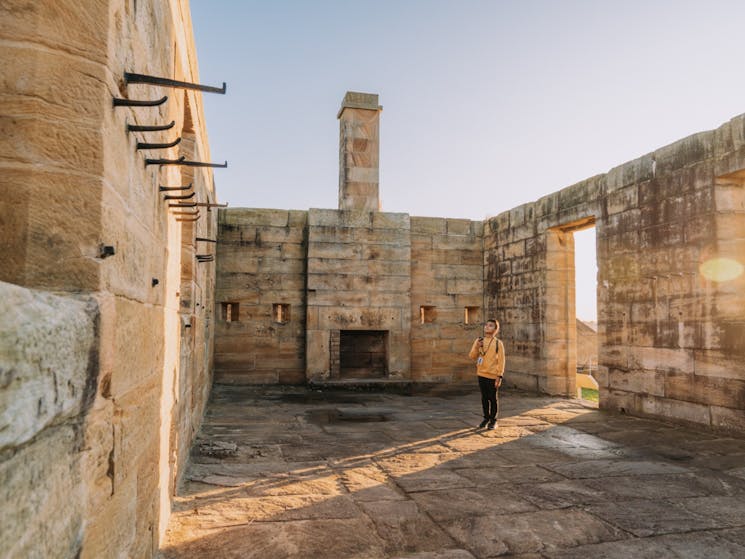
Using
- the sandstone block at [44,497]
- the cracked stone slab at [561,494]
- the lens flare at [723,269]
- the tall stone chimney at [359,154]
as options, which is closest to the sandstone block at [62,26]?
the sandstone block at [44,497]

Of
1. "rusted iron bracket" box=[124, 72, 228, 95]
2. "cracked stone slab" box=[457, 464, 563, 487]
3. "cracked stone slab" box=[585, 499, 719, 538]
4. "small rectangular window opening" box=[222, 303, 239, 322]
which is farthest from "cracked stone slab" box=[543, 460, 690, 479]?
"small rectangular window opening" box=[222, 303, 239, 322]

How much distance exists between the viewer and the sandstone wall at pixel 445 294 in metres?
10.7

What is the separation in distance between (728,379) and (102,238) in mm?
6309

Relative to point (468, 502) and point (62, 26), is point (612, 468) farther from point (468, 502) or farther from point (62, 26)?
point (62, 26)

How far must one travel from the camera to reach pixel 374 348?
36.5ft

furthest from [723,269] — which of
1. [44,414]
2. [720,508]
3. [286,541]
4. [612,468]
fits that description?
[44,414]

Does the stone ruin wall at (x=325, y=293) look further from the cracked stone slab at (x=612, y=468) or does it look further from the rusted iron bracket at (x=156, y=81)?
the rusted iron bracket at (x=156, y=81)

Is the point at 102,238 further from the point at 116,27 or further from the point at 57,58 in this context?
the point at 116,27

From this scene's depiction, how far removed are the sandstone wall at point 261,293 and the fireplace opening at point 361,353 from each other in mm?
1211

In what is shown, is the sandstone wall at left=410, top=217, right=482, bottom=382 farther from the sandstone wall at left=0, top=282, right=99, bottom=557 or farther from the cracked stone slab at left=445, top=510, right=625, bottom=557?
the sandstone wall at left=0, top=282, right=99, bottom=557

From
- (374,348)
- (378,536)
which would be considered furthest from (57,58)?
(374,348)


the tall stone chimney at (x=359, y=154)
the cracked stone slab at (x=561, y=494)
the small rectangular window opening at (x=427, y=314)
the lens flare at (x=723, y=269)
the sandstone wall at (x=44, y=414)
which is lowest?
the cracked stone slab at (x=561, y=494)

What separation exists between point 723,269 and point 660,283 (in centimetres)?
81

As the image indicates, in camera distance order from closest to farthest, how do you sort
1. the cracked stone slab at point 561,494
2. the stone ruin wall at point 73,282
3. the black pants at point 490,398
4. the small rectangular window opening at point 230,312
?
the stone ruin wall at point 73,282 → the cracked stone slab at point 561,494 → the black pants at point 490,398 → the small rectangular window opening at point 230,312
